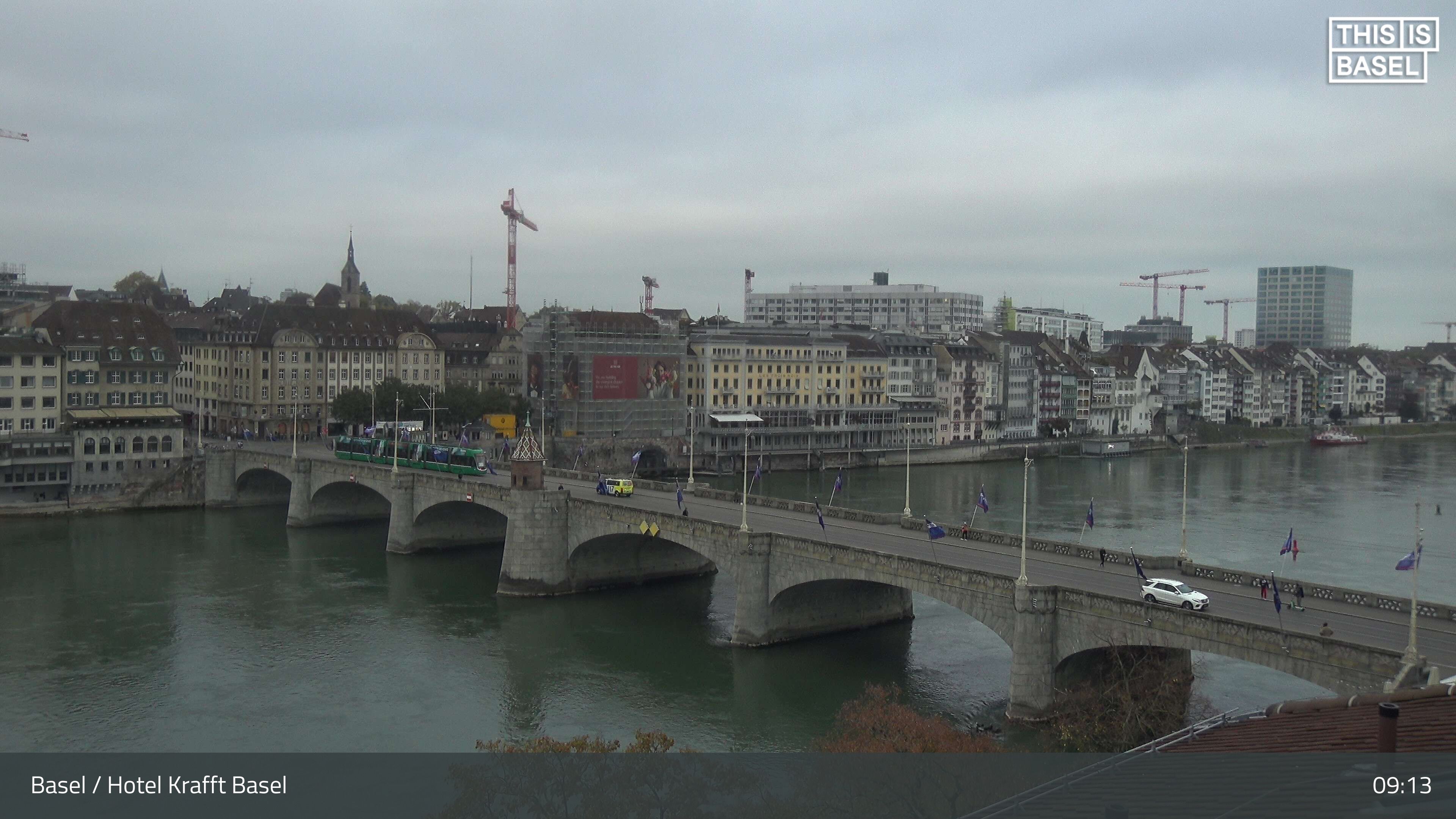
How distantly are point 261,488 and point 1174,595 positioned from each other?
244 feet

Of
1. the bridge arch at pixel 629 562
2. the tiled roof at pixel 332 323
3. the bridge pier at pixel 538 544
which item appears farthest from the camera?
the tiled roof at pixel 332 323

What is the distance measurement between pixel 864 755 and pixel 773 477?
90.4 m

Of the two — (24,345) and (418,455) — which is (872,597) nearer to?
(418,455)

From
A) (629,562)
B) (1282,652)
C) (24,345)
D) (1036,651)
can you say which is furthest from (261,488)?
(1282,652)

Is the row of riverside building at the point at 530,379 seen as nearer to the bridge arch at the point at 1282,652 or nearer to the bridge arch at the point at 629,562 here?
the bridge arch at the point at 629,562

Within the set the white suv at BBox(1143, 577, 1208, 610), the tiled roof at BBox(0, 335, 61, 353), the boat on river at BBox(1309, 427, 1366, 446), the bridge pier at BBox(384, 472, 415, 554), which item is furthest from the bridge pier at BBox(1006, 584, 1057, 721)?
the boat on river at BBox(1309, 427, 1366, 446)

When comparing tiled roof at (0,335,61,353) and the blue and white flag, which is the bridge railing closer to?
the blue and white flag

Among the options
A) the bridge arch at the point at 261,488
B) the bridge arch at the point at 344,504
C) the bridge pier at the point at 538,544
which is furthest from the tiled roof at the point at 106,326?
the bridge pier at the point at 538,544

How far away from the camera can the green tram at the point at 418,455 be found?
75062mm

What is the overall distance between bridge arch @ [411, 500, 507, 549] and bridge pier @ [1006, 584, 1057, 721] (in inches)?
1535

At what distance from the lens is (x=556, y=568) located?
185 feet

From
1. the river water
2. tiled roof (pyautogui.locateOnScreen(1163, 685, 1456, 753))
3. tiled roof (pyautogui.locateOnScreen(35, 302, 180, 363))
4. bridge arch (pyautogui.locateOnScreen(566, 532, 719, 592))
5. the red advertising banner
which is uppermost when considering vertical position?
tiled roof (pyautogui.locateOnScreen(35, 302, 180, 363))

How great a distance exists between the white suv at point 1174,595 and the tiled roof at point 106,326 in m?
84.9

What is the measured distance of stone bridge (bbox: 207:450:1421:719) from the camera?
3069 centimetres
